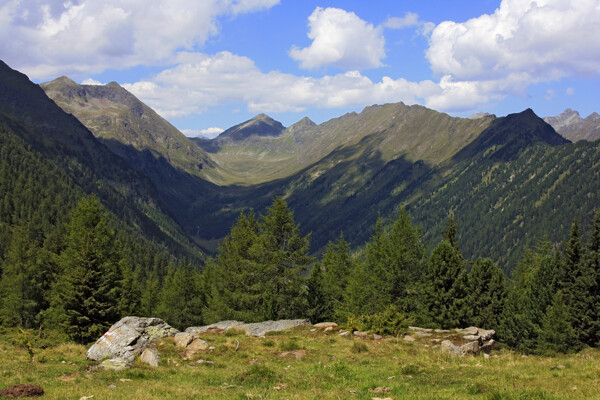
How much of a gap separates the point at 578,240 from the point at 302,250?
3642 cm

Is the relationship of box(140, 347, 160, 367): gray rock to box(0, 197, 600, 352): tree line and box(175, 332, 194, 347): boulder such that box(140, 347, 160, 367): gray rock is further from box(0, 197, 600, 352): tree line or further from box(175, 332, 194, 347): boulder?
box(0, 197, 600, 352): tree line

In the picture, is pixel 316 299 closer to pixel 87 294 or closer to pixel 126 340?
pixel 87 294

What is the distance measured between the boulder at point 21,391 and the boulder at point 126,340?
7.12 meters

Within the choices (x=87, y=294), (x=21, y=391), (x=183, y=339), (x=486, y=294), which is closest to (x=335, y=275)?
(x=486, y=294)

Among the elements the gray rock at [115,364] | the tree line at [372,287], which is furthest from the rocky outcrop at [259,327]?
the gray rock at [115,364]

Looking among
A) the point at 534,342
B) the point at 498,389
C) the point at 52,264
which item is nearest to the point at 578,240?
the point at 534,342

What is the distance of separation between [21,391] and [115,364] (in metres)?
6.24

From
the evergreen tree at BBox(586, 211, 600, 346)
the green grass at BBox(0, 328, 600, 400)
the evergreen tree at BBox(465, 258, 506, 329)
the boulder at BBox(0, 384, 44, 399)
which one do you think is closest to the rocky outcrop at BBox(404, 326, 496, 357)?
the green grass at BBox(0, 328, 600, 400)

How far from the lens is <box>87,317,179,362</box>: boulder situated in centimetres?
2305

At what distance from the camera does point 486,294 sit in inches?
1965

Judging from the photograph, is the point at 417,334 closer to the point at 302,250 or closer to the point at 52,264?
the point at 302,250

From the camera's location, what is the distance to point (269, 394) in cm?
1530

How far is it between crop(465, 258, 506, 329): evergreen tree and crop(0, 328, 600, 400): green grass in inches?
942

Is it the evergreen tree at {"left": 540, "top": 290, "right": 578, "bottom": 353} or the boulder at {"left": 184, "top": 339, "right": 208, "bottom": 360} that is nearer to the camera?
the boulder at {"left": 184, "top": 339, "right": 208, "bottom": 360}
